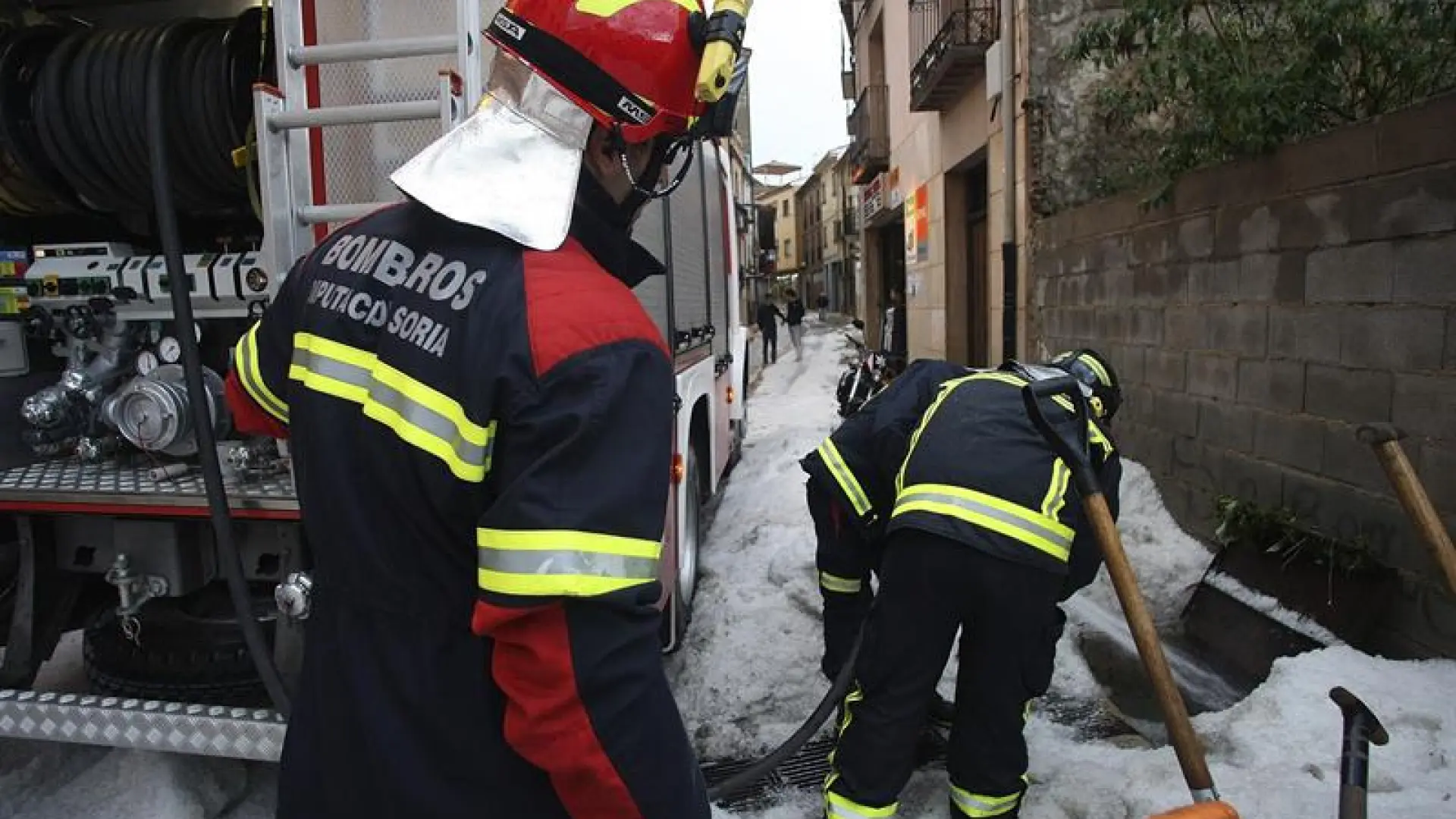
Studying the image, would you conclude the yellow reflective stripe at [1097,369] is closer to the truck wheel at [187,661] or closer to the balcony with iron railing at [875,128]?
the truck wheel at [187,661]

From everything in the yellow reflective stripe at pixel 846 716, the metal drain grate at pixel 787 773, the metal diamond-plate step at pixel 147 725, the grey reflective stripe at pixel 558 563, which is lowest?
the metal drain grate at pixel 787 773

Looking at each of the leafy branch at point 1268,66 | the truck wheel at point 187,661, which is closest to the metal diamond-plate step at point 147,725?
the truck wheel at point 187,661

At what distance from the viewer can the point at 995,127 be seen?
30.5 ft

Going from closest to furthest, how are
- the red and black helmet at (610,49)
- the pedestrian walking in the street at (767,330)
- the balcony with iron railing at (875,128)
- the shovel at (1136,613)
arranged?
the red and black helmet at (610,49), the shovel at (1136,613), the balcony with iron railing at (875,128), the pedestrian walking in the street at (767,330)

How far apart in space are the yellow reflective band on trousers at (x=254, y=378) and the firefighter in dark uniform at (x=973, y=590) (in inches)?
63.7

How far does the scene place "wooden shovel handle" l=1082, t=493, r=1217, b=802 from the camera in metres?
2.05

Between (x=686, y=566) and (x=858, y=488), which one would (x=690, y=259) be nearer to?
(x=686, y=566)

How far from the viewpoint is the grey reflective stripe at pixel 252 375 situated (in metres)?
1.67

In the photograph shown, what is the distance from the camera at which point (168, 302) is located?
2949 millimetres

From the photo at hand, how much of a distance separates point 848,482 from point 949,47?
25.4 ft

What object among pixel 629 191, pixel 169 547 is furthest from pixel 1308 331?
pixel 169 547

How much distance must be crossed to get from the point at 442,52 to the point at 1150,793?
2.91m

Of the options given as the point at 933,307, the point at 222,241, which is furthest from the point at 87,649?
the point at 933,307

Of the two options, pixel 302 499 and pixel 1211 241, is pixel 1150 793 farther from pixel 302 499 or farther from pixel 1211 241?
pixel 1211 241
